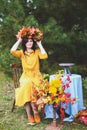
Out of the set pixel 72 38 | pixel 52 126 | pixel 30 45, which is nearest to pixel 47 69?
pixel 72 38

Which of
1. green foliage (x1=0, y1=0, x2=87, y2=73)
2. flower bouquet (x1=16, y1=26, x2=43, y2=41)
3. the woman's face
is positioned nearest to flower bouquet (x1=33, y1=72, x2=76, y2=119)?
the woman's face

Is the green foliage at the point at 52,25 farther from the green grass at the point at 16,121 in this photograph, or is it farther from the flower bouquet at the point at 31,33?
the green grass at the point at 16,121

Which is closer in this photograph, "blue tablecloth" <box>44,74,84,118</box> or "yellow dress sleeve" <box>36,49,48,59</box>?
"blue tablecloth" <box>44,74,84,118</box>

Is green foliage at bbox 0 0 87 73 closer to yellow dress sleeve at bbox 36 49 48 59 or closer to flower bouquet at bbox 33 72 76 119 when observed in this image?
yellow dress sleeve at bbox 36 49 48 59

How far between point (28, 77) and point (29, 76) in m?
0.02

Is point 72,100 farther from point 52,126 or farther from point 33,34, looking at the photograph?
point 33,34

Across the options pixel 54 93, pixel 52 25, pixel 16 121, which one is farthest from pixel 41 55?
pixel 16 121

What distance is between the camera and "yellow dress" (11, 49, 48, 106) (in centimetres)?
549

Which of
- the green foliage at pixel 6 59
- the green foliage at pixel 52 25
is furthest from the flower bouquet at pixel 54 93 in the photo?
the green foliage at pixel 6 59

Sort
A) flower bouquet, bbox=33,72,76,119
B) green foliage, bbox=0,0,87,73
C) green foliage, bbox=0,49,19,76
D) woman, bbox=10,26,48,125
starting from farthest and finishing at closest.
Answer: green foliage, bbox=0,49,19,76, green foliage, bbox=0,0,87,73, woman, bbox=10,26,48,125, flower bouquet, bbox=33,72,76,119

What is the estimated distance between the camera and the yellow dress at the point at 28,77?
18.0 ft

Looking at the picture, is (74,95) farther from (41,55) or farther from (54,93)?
(41,55)

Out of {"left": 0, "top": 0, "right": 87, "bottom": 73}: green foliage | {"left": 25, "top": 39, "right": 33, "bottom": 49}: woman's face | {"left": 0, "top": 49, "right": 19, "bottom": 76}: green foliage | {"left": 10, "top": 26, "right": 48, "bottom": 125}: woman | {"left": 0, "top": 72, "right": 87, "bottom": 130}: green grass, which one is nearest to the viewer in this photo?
{"left": 0, "top": 72, "right": 87, "bottom": 130}: green grass

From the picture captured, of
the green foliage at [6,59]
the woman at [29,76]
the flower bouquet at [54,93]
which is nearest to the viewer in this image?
the flower bouquet at [54,93]
